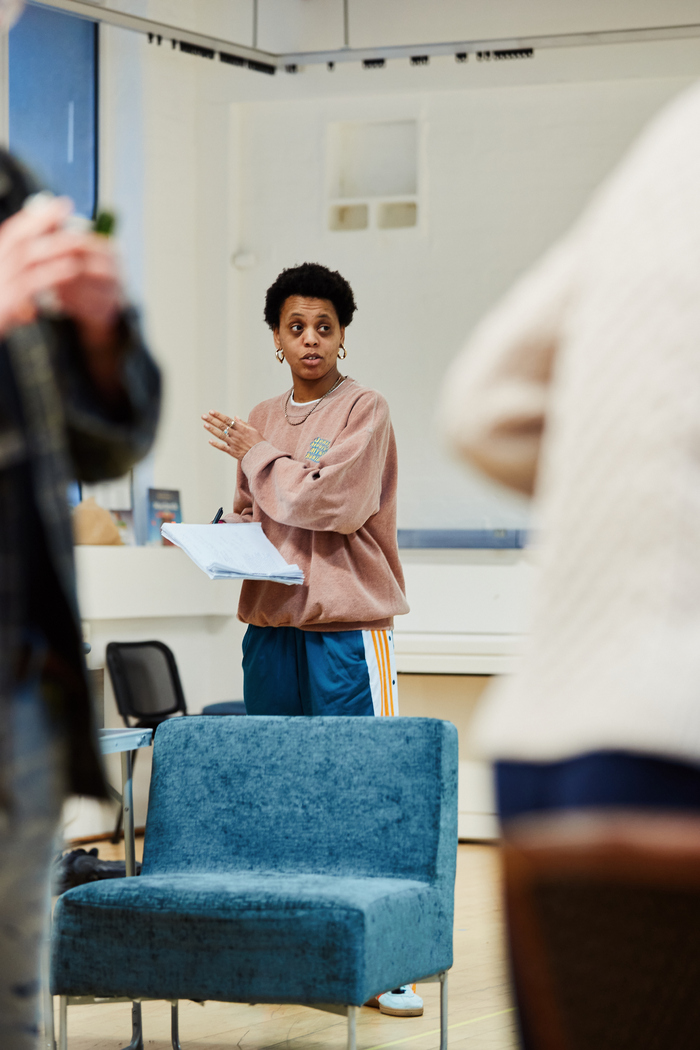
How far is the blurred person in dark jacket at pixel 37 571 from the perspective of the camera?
99 cm

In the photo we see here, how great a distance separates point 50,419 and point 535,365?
50cm

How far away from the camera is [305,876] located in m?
2.36

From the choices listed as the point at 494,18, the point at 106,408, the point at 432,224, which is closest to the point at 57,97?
the point at 432,224

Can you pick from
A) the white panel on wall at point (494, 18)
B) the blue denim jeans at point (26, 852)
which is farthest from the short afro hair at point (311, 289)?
the white panel on wall at point (494, 18)

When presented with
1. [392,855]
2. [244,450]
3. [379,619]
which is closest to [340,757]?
[392,855]

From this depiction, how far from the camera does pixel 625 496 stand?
1.92 feet

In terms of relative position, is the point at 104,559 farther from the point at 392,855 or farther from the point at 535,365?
the point at 535,365

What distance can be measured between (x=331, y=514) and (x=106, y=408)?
64.3 inches

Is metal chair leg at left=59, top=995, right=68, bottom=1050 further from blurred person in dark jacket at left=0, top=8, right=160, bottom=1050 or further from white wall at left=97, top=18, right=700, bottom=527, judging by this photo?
white wall at left=97, top=18, right=700, bottom=527

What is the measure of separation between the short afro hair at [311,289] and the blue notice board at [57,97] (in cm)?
256

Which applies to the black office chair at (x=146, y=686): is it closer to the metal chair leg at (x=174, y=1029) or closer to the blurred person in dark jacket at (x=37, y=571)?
the metal chair leg at (x=174, y=1029)

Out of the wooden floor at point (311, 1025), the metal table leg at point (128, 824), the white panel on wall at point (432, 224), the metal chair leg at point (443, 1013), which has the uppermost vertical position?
the white panel on wall at point (432, 224)

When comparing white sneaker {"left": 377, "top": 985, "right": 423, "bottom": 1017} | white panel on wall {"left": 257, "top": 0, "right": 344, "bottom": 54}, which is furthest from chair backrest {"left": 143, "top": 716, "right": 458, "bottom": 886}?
white panel on wall {"left": 257, "top": 0, "right": 344, "bottom": 54}

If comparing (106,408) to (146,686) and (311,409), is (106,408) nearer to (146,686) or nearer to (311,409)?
(311,409)
